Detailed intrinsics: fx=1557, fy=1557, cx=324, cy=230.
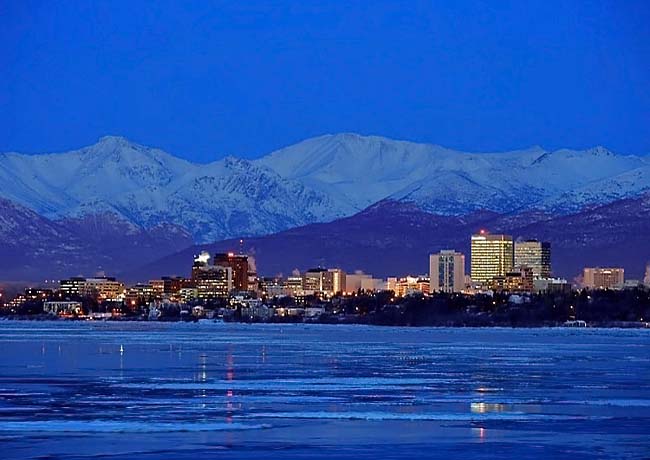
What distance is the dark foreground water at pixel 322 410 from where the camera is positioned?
29.2m

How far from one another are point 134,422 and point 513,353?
46.4m

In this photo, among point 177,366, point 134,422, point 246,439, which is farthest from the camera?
point 177,366

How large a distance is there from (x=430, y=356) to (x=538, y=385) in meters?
25.6

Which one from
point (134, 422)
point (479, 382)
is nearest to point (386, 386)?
point (479, 382)

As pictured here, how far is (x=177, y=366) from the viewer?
195ft

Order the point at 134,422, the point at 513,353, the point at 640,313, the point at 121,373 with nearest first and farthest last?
the point at 134,422, the point at 121,373, the point at 513,353, the point at 640,313

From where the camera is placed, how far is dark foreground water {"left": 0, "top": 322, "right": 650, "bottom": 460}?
2919 cm

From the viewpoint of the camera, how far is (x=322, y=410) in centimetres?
3700

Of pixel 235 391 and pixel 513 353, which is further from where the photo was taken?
pixel 513 353

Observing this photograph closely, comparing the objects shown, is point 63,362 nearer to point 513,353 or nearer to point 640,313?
point 513,353

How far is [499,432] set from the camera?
1261 inches

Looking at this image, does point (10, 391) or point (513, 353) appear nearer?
point (10, 391)

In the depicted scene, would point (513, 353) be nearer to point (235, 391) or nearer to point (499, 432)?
point (235, 391)

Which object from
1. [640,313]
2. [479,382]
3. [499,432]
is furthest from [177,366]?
[640,313]
